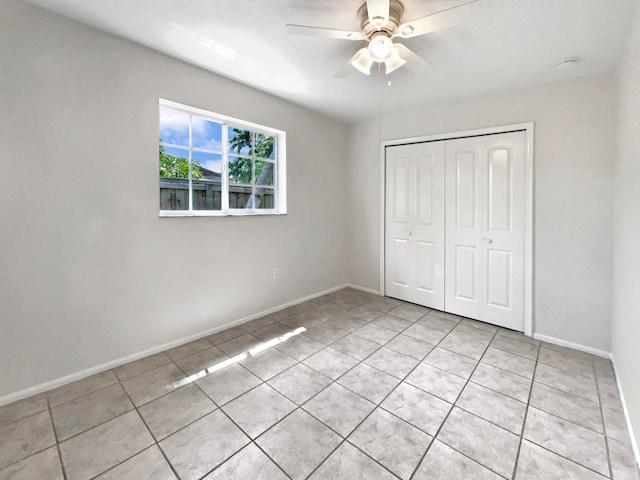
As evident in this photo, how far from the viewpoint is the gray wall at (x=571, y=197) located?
2.41 metres

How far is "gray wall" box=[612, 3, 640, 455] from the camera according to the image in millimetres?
1513

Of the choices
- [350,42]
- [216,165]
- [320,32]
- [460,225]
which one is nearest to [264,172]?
[216,165]

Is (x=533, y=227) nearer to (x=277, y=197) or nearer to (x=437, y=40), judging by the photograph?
(x=437, y=40)

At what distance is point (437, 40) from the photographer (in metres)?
2.06

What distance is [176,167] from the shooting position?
258cm

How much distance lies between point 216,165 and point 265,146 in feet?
2.30

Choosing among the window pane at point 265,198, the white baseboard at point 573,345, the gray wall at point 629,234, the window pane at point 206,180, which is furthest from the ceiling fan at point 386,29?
the white baseboard at point 573,345

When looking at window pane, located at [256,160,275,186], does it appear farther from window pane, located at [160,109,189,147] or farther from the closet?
the closet

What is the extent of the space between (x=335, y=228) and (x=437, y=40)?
255cm

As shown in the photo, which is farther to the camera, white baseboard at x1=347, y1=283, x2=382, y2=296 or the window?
white baseboard at x1=347, y1=283, x2=382, y2=296

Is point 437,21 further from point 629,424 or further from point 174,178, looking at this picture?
point 629,424

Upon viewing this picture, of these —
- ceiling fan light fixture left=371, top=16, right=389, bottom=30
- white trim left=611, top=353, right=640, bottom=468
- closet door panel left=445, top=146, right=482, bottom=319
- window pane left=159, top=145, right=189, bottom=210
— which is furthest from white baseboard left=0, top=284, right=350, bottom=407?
white trim left=611, top=353, right=640, bottom=468

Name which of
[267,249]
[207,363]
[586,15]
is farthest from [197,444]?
[586,15]

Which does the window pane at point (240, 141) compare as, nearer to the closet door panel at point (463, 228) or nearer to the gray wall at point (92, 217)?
the gray wall at point (92, 217)
